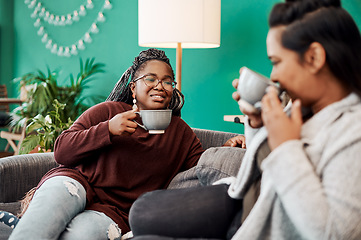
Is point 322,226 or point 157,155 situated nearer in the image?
point 322,226

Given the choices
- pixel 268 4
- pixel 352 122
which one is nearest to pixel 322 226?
pixel 352 122

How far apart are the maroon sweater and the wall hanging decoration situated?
8.39ft

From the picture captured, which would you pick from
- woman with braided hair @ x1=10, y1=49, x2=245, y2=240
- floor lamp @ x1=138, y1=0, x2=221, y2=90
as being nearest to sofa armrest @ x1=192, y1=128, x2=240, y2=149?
woman with braided hair @ x1=10, y1=49, x2=245, y2=240

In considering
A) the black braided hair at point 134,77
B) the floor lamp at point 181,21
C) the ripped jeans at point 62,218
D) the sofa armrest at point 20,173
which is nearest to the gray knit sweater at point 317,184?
the ripped jeans at point 62,218

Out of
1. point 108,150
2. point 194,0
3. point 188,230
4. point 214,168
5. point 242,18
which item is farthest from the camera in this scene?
point 242,18

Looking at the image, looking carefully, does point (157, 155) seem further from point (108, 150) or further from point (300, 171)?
point (300, 171)

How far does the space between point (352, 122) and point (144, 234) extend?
50cm

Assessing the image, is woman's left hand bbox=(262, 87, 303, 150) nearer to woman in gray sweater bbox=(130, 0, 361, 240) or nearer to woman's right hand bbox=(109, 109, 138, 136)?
woman in gray sweater bbox=(130, 0, 361, 240)

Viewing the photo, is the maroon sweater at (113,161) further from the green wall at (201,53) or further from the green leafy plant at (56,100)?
the green leafy plant at (56,100)

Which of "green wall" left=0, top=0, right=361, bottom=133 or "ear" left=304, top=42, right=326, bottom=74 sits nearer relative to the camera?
"ear" left=304, top=42, right=326, bottom=74

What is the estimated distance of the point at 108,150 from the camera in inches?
65.8

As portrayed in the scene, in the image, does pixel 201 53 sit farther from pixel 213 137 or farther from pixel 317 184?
pixel 317 184

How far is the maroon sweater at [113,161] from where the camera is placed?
1.59 metres

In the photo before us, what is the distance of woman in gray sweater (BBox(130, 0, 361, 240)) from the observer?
0.75 m
